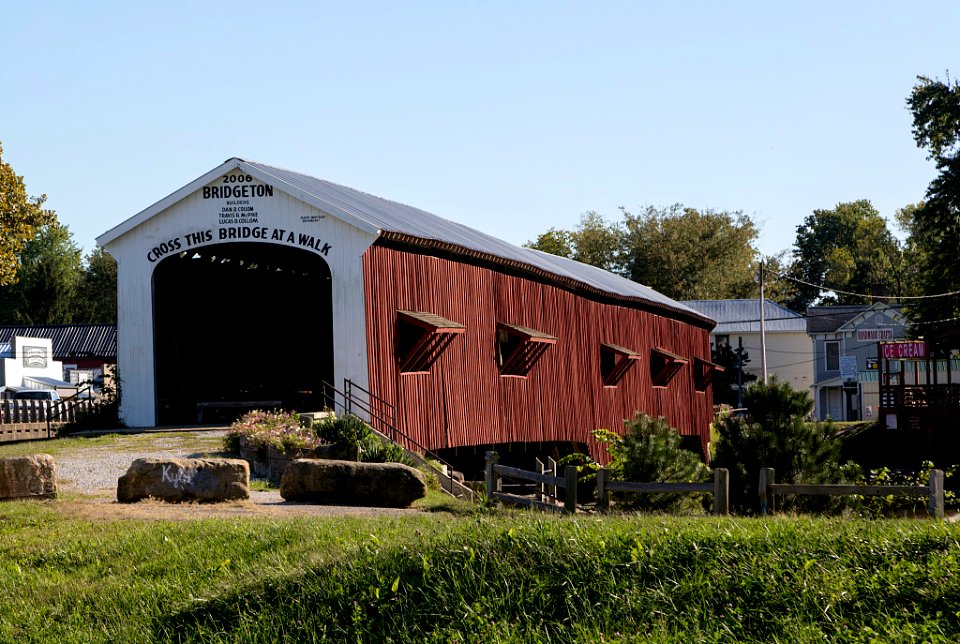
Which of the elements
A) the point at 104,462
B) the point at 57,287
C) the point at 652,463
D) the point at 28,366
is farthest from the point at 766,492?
the point at 57,287

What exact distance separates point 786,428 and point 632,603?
12.8 metres

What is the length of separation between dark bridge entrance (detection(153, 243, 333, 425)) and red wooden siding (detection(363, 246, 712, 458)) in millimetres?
3437

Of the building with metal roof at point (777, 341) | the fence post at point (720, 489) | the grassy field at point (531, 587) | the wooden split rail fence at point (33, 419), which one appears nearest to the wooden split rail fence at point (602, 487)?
the fence post at point (720, 489)

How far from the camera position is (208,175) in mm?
24094

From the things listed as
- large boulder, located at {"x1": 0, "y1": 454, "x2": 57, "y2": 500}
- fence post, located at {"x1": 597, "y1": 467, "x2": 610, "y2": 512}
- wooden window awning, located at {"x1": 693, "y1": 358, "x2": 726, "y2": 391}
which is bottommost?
fence post, located at {"x1": 597, "y1": 467, "x2": 610, "y2": 512}

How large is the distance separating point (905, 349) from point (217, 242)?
32.1 m

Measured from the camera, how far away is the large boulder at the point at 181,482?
14688 millimetres

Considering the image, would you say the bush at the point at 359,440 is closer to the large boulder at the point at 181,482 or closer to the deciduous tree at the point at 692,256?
the large boulder at the point at 181,482

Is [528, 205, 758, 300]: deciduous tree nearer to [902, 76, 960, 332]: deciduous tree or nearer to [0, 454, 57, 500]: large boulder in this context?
[902, 76, 960, 332]: deciduous tree

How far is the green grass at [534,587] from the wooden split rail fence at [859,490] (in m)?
3.33

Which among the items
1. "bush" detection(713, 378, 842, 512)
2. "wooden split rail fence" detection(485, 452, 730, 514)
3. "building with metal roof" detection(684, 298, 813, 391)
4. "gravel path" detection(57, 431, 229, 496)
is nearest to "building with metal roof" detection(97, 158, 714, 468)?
"gravel path" detection(57, 431, 229, 496)

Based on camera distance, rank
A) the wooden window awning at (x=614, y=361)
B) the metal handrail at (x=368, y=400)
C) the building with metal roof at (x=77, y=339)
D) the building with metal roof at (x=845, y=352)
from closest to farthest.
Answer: the metal handrail at (x=368, y=400)
the wooden window awning at (x=614, y=361)
the building with metal roof at (x=77, y=339)
the building with metal roof at (x=845, y=352)

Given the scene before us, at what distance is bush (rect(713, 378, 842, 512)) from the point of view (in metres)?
19.6

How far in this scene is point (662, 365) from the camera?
39094 mm
